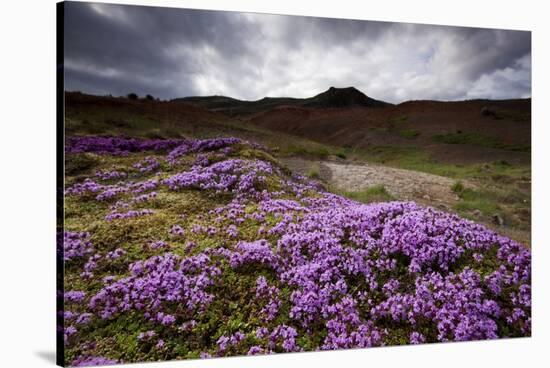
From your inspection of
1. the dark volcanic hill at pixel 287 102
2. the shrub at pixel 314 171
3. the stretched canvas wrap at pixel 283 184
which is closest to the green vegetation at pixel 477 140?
the stretched canvas wrap at pixel 283 184

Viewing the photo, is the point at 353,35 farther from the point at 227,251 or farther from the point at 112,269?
the point at 112,269

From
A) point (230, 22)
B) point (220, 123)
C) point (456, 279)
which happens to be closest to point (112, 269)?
point (220, 123)

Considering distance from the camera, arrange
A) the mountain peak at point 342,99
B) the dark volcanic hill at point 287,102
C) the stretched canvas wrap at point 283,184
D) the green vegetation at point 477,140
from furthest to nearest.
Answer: the green vegetation at point 477,140
the mountain peak at point 342,99
the dark volcanic hill at point 287,102
the stretched canvas wrap at point 283,184

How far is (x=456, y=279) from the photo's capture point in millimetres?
6121

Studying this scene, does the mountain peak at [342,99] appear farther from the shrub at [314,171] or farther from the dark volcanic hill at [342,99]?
the shrub at [314,171]

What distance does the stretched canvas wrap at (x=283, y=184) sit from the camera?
17.1 ft

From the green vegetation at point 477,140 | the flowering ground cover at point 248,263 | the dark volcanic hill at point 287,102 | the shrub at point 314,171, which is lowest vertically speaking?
the flowering ground cover at point 248,263

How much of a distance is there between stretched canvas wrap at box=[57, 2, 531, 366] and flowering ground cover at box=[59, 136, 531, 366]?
2cm

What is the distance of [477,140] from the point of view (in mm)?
7566

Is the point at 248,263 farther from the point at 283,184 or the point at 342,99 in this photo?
the point at 342,99

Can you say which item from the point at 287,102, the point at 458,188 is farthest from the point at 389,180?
the point at 287,102

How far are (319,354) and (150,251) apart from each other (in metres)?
2.40

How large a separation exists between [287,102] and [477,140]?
3346 mm

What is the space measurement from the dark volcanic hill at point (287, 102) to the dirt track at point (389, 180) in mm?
856
